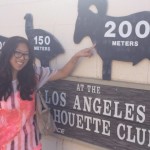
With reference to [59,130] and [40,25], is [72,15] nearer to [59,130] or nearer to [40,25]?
[40,25]

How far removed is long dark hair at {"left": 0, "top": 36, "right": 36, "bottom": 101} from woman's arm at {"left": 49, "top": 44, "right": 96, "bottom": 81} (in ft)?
0.98

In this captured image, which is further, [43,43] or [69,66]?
[43,43]

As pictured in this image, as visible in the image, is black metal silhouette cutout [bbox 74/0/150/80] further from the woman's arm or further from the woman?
the woman

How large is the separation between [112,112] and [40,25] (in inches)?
41.6

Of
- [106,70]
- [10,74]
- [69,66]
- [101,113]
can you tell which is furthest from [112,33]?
[10,74]

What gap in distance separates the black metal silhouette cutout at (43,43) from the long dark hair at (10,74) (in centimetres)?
43

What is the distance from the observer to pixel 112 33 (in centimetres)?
245

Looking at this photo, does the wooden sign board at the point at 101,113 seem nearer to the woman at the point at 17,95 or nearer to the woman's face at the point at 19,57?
the woman at the point at 17,95

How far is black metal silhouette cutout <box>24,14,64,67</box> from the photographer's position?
291 cm

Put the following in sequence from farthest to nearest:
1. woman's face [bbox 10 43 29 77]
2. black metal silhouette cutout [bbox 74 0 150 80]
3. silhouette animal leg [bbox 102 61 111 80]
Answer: silhouette animal leg [bbox 102 61 111 80], woman's face [bbox 10 43 29 77], black metal silhouette cutout [bbox 74 0 150 80]

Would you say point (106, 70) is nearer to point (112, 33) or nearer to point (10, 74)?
point (112, 33)

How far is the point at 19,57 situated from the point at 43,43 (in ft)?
2.10

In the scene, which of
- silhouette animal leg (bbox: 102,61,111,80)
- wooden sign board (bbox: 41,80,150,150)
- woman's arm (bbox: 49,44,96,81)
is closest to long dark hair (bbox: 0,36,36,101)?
woman's arm (bbox: 49,44,96,81)

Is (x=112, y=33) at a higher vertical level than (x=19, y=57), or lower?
higher
